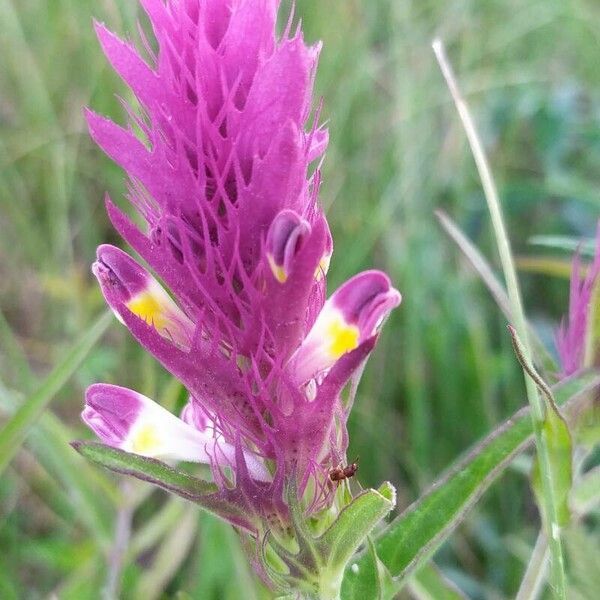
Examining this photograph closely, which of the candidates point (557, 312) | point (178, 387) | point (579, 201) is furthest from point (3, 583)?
point (579, 201)

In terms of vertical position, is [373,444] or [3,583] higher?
[373,444]

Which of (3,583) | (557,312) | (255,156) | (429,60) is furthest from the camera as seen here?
(429,60)

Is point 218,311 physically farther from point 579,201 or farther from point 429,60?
point 429,60

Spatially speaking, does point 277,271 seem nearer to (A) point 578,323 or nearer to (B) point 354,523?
(B) point 354,523

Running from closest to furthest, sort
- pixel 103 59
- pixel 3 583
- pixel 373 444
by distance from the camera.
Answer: pixel 3 583 < pixel 373 444 < pixel 103 59

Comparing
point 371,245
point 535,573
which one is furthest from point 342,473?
point 371,245

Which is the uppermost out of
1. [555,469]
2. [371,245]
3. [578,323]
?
[371,245]

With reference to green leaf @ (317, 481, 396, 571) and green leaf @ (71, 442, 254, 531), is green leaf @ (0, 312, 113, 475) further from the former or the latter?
green leaf @ (317, 481, 396, 571)
